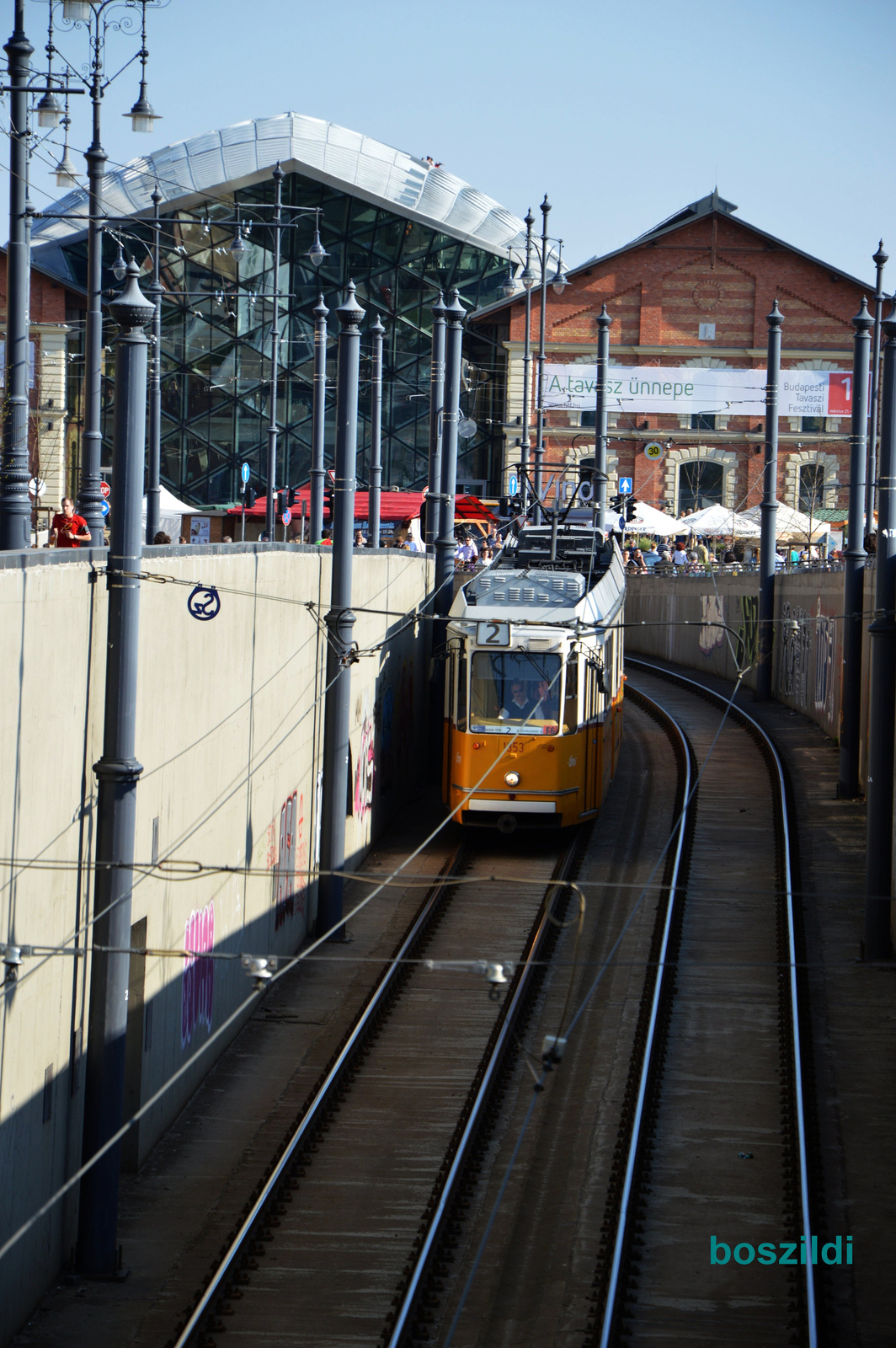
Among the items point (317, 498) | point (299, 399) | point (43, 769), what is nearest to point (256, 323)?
point (299, 399)

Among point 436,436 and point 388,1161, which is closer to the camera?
point 388,1161

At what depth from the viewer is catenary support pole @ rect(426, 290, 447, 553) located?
25922 millimetres

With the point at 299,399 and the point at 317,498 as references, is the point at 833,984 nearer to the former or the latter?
the point at 317,498

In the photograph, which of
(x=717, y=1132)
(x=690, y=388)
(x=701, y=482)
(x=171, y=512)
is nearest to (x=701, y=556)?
(x=171, y=512)

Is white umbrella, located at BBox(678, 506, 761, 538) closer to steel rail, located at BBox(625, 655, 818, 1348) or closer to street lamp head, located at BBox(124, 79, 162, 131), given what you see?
steel rail, located at BBox(625, 655, 818, 1348)

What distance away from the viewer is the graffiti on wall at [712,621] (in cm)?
3575

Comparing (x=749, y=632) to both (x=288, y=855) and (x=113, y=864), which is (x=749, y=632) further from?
(x=113, y=864)

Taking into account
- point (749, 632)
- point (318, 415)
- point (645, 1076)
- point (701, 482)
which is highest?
point (701, 482)

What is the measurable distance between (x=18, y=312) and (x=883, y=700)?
10.2 meters

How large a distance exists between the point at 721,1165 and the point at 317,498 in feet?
65.2

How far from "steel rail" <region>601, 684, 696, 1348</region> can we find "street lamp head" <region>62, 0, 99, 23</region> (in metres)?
10.2

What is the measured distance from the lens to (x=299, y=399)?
212ft

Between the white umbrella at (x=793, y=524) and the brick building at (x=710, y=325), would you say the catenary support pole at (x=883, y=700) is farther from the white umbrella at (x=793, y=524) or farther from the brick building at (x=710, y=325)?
the brick building at (x=710, y=325)

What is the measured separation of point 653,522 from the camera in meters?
44.2
